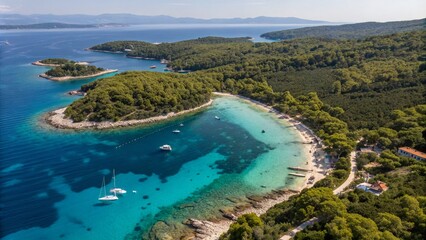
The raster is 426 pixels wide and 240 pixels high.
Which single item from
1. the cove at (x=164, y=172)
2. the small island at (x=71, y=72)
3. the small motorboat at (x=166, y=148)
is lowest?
the cove at (x=164, y=172)

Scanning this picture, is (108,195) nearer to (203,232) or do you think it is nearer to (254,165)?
(203,232)

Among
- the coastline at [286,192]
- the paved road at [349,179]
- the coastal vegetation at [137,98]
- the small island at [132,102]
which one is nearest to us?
the coastline at [286,192]

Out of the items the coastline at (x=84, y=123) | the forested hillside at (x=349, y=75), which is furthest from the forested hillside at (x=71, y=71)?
the coastline at (x=84, y=123)

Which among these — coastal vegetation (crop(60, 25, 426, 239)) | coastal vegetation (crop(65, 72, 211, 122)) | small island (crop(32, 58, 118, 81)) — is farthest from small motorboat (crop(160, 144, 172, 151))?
small island (crop(32, 58, 118, 81))

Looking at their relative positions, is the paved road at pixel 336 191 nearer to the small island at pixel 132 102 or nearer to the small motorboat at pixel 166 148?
the small motorboat at pixel 166 148

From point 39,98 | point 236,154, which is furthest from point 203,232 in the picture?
point 39,98

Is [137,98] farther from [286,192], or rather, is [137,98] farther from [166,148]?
[286,192]
